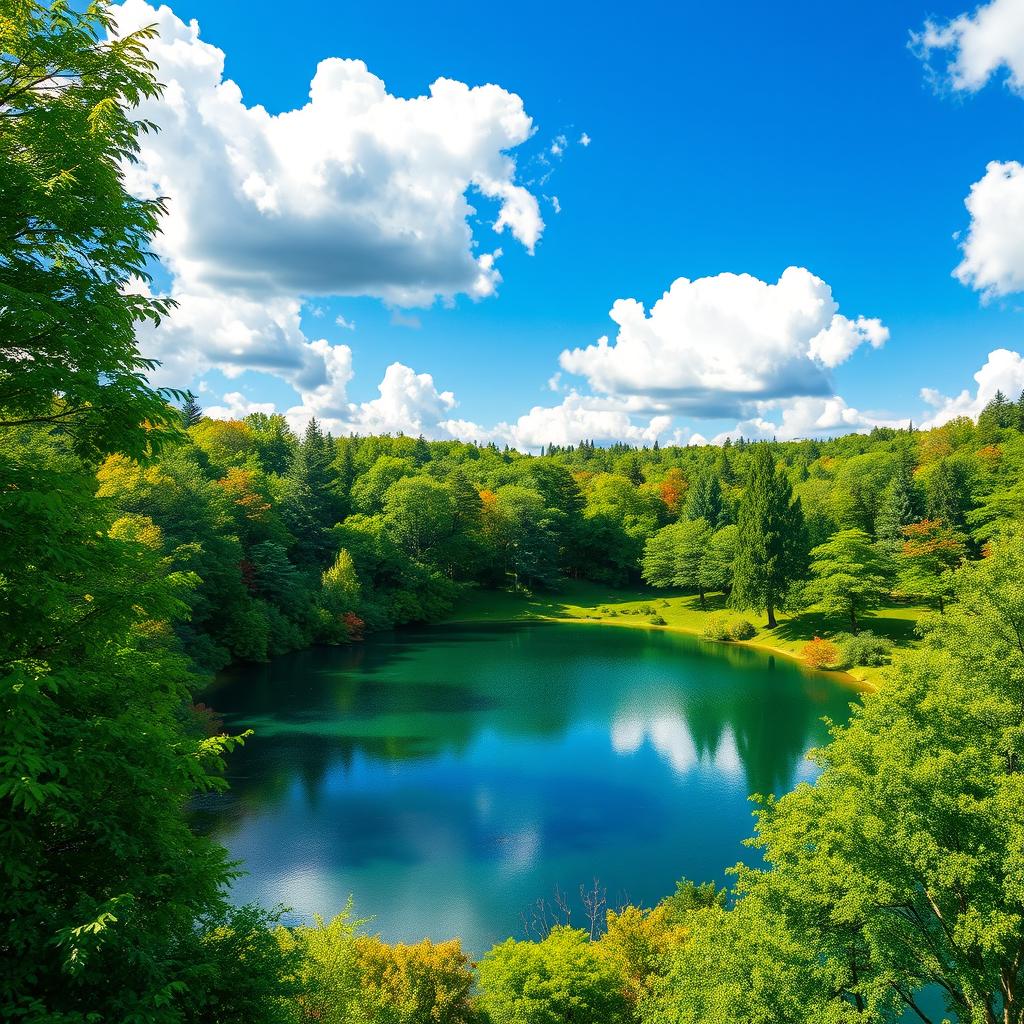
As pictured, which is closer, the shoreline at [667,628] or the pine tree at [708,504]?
the shoreline at [667,628]

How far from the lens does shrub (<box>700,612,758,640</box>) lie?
166ft

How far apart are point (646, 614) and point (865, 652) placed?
22.7m

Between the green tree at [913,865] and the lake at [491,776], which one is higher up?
the green tree at [913,865]

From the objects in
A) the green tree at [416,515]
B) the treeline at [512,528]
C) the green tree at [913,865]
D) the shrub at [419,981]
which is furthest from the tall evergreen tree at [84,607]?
the green tree at [416,515]

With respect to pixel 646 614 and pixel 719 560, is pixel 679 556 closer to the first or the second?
pixel 719 560

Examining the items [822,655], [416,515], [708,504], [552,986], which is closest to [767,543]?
Answer: [822,655]

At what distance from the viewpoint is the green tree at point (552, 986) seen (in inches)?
408

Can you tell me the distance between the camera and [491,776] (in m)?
24.6

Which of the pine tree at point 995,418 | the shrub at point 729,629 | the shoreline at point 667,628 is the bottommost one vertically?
the shoreline at point 667,628

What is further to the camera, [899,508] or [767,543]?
[899,508]

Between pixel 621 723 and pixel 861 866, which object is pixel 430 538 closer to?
pixel 621 723

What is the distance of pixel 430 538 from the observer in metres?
62.5

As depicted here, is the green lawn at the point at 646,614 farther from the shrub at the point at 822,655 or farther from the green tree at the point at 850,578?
the shrub at the point at 822,655

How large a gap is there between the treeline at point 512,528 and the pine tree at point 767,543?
123 millimetres
